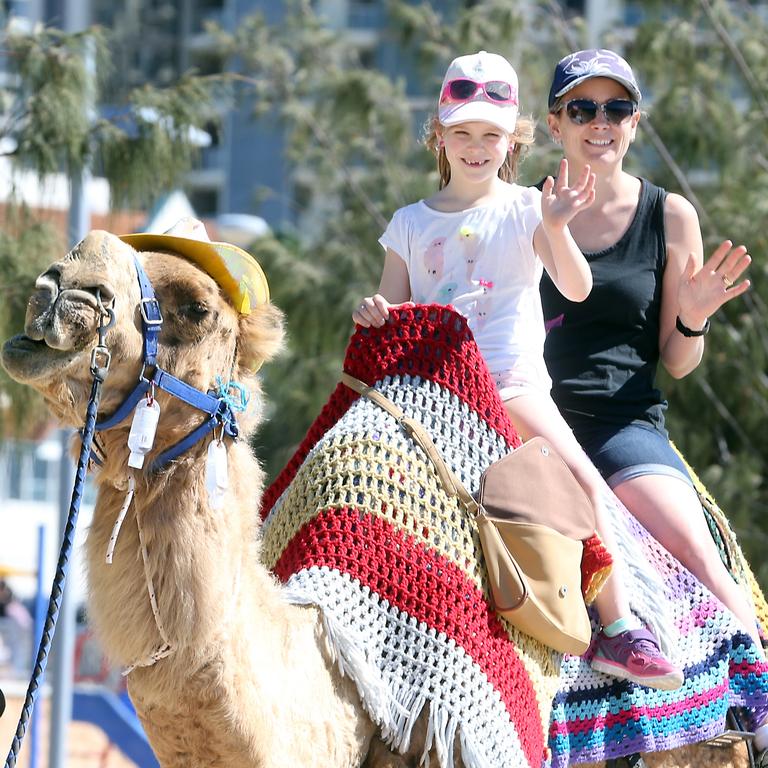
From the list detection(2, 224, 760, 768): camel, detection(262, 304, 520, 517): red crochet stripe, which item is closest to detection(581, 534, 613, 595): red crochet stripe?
detection(262, 304, 520, 517): red crochet stripe

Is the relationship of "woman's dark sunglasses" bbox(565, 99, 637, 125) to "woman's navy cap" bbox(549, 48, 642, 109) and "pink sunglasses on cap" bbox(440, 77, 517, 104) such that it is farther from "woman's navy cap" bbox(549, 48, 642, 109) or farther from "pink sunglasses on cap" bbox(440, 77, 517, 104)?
"pink sunglasses on cap" bbox(440, 77, 517, 104)

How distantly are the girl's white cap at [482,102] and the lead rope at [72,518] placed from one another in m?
1.75

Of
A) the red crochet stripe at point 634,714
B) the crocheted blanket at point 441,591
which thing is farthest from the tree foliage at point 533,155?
the crocheted blanket at point 441,591

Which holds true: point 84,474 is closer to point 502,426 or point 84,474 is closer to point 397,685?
point 397,685

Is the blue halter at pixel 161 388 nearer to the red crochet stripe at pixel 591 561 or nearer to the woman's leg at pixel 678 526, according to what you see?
the red crochet stripe at pixel 591 561

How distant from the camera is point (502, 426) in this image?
13.2ft

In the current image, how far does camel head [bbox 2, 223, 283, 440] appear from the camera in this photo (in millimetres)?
2898

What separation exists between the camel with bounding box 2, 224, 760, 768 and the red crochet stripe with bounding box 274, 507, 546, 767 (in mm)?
416

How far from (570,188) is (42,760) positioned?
11.5 metres

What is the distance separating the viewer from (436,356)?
397cm

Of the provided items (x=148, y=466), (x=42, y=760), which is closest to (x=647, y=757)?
(x=148, y=466)

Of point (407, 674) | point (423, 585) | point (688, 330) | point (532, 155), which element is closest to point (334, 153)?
point (532, 155)

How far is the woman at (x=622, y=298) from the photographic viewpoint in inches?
183

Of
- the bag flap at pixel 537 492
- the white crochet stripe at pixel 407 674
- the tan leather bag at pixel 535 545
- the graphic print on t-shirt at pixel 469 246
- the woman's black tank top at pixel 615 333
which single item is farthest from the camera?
the woman's black tank top at pixel 615 333
